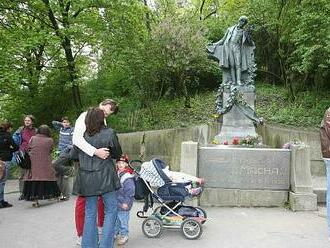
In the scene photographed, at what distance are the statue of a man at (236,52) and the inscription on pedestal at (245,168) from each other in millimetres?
4248

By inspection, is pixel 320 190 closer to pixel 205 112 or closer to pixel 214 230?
pixel 214 230

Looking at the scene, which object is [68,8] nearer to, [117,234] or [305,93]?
[305,93]

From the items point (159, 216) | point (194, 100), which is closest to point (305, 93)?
point (194, 100)

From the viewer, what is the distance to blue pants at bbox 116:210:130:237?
6219 mm

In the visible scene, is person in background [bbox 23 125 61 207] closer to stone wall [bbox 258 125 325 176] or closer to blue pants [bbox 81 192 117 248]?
blue pants [bbox 81 192 117 248]

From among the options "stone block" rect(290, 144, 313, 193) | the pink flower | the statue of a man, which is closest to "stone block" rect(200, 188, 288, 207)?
"stone block" rect(290, 144, 313, 193)

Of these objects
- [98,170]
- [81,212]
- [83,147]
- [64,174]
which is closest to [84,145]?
[83,147]

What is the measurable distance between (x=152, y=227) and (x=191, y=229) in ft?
1.85

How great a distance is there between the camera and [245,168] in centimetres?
Result: 903

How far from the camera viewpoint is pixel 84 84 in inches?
766

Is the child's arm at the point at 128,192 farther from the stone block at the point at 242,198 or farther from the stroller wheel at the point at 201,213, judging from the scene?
the stone block at the point at 242,198

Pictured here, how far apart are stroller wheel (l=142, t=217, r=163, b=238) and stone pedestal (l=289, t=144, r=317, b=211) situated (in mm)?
3098

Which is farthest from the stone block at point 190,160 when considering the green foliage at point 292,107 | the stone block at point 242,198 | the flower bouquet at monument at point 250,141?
the green foliage at point 292,107

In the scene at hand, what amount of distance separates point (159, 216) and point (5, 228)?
2.59 meters
